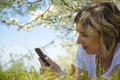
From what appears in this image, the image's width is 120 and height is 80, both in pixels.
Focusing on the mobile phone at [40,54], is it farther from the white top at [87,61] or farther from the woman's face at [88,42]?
the woman's face at [88,42]

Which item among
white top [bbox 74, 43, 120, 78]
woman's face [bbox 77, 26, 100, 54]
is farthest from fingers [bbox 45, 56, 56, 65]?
woman's face [bbox 77, 26, 100, 54]

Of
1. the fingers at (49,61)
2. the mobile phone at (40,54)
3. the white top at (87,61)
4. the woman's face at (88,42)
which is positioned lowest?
the white top at (87,61)

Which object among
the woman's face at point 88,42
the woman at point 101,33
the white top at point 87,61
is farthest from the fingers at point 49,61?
the woman's face at point 88,42

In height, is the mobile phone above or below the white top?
above

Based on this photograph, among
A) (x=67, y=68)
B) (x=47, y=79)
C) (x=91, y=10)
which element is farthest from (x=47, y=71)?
(x=91, y=10)

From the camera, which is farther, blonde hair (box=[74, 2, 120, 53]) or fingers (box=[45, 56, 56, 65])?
fingers (box=[45, 56, 56, 65])

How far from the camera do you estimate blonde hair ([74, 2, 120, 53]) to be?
2.92 meters

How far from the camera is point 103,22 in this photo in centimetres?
292

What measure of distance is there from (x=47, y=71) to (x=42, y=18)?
21.7ft

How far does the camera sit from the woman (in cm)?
291

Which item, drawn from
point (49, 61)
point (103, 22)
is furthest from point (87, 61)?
point (103, 22)

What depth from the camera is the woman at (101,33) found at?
2914 mm

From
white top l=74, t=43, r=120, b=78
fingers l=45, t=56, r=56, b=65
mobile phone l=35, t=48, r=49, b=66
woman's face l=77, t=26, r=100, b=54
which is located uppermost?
woman's face l=77, t=26, r=100, b=54

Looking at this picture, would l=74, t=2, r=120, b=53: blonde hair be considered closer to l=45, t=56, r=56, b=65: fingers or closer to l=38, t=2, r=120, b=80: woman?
l=38, t=2, r=120, b=80: woman
